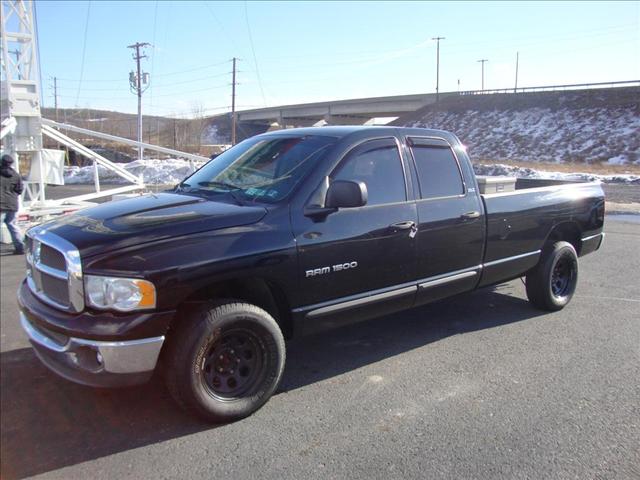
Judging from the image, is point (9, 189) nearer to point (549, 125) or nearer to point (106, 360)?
point (106, 360)

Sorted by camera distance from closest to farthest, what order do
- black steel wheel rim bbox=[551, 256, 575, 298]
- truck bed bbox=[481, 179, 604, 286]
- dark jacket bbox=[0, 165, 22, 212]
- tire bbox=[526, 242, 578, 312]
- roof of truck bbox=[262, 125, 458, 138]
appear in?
roof of truck bbox=[262, 125, 458, 138] → truck bed bbox=[481, 179, 604, 286] → tire bbox=[526, 242, 578, 312] → black steel wheel rim bbox=[551, 256, 575, 298] → dark jacket bbox=[0, 165, 22, 212]

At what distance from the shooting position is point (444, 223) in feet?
15.0

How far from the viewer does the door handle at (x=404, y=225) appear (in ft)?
13.7

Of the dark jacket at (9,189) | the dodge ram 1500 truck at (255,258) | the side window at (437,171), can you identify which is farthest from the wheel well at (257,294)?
the dark jacket at (9,189)

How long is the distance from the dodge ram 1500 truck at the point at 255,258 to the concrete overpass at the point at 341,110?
72.1m

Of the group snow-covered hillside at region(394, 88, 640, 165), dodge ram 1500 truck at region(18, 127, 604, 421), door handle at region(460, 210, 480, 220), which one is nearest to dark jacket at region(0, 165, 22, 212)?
dodge ram 1500 truck at region(18, 127, 604, 421)

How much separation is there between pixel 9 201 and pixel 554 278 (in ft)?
28.0

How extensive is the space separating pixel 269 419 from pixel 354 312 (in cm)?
101

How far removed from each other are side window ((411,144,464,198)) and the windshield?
35.1 inches

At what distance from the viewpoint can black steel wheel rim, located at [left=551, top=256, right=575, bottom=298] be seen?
5.83 m

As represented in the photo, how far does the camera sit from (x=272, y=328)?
3496 millimetres

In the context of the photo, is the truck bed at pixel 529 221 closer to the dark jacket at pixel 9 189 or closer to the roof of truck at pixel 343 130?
the roof of truck at pixel 343 130

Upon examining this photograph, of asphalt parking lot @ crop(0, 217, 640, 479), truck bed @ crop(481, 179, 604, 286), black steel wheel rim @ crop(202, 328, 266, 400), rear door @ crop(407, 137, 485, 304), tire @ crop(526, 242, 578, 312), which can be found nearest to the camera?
asphalt parking lot @ crop(0, 217, 640, 479)

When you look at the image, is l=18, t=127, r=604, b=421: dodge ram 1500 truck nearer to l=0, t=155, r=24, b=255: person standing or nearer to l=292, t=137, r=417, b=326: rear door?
l=292, t=137, r=417, b=326: rear door
